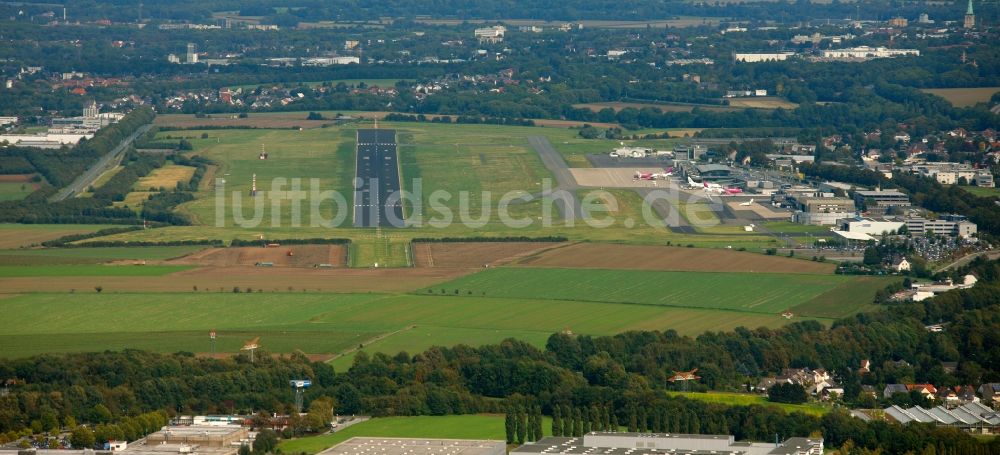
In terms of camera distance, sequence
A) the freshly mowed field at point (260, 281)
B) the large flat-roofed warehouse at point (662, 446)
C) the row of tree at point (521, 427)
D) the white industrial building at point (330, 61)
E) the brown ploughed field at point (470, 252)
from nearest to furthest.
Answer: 1. the large flat-roofed warehouse at point (662, 446)
2. the row of tree at point (521, 427)
3. the freshly mowed field at point (260, 281)
4. the brown ploughed field at point (470, 252)
5. the white industrial building at point (330, 61)

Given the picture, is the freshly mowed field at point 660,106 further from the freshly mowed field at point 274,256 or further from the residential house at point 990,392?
the residential house at point 990,392

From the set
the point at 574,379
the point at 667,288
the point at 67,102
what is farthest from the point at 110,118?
the point at 574,379

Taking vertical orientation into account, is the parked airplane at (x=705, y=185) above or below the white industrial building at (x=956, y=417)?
above

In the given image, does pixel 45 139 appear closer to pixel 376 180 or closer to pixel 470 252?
pixel 376 180

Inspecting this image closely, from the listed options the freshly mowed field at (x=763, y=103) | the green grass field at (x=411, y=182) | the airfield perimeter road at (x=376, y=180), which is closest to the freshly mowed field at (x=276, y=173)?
the green grass field at (x=411, y=182)

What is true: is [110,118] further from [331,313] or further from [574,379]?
[574,379]

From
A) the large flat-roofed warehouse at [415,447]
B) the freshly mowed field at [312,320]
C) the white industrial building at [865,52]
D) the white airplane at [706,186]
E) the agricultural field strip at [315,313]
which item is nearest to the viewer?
the large flat-roofed warehouse at [415,447]

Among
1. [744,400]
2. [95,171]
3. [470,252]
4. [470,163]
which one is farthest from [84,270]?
[470,163]

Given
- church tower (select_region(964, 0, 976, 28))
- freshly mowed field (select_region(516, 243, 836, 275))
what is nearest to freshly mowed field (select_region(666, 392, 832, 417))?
freshly mowed field (select_region(516, 243, 836, 275))
